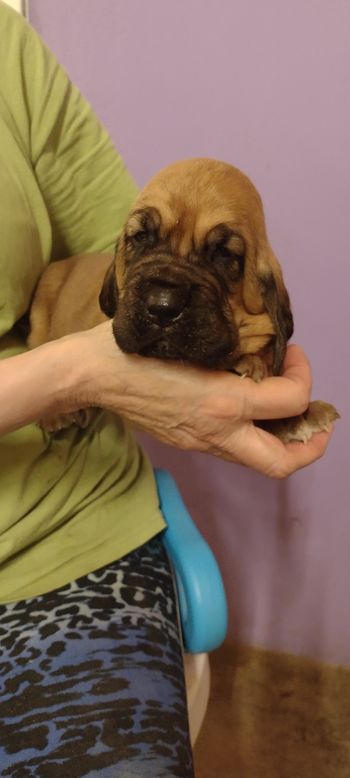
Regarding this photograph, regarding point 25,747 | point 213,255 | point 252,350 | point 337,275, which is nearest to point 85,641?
point 25,747

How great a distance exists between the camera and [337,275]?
2.09 m

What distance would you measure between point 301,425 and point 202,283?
43 centimetres

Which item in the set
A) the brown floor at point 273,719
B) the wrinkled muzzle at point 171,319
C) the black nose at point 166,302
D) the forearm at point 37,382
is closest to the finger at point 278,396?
the wrinkled muzzle at point 171,319

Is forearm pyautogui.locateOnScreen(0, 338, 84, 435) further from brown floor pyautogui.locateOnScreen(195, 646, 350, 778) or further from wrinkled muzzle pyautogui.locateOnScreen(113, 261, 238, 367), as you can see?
brown floor pyautogui.locateOnScreen(195, 646, 350, 778)

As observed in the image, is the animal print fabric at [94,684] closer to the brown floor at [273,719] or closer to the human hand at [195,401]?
the human hand at [195,401]

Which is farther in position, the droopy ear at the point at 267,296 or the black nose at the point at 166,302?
the droopy ear at the point at 267,296

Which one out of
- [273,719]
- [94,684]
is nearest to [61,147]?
[94,684]

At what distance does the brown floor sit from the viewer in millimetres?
2295

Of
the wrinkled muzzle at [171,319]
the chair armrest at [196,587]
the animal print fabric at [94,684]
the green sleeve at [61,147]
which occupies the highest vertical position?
the green sleeve at [61,147]

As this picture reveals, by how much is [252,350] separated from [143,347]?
0.31 meters

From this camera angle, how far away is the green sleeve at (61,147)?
153 cm

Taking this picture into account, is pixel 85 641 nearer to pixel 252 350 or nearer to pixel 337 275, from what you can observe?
pixel 252 350

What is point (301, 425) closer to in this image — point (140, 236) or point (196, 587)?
point (196, 587)

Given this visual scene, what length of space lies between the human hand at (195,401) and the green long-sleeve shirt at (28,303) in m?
0.21
